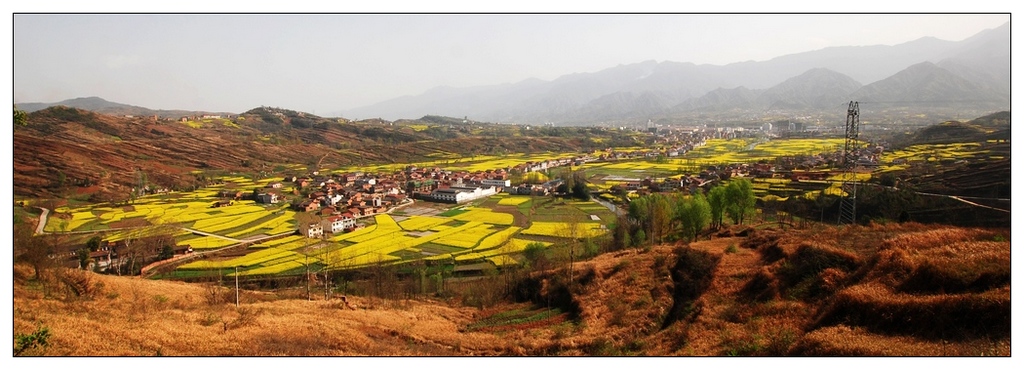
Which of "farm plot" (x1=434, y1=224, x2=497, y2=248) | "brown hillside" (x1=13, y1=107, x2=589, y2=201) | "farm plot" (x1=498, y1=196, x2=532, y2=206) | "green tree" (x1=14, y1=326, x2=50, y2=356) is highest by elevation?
"brown hillside" (x1=13, y1=107, x2=589, y2=201)

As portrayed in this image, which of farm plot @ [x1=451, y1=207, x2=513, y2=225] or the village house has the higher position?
the village house

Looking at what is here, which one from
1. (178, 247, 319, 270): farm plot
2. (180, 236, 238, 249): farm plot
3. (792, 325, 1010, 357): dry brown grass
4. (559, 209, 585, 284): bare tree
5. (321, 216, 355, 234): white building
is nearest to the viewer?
(792, 325, 1010, 357): dry brown grass

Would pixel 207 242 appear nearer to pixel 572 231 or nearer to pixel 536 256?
pixel 536 256

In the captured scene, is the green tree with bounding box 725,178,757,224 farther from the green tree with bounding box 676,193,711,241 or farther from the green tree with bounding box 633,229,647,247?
the green tree with bounding box 633,229,647,247

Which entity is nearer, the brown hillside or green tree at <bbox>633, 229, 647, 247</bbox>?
green tree at <bbox>633, 229, 647, 247</bbox>

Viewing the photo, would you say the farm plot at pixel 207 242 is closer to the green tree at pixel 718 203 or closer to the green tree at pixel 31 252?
the green tree at pixel 31 252

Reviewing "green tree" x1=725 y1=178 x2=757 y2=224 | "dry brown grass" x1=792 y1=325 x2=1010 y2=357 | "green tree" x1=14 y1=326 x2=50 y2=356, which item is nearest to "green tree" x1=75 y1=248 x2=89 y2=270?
"green tree" x1=14 y1=326 x2=50 y2=356

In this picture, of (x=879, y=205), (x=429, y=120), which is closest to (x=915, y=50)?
(x=429, y=120)

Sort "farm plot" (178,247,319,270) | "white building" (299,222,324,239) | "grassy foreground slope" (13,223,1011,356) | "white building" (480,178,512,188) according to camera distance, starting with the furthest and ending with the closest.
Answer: "white building" (480,178,512,188) < "white building" (299,222,324,239) < "farm plot" (178,247,319,270) < "grassy foreground slope" (13,223,1011,356)

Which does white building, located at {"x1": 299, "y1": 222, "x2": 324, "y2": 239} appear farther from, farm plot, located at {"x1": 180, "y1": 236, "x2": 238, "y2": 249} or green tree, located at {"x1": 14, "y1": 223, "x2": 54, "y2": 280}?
green tree, located at {"x1": 14, "y1": 223, "x2": 54, "y2": 280}
